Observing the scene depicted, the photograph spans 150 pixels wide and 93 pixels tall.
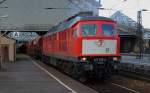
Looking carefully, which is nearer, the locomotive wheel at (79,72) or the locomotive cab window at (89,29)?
the locomotive wheel at (79,72)

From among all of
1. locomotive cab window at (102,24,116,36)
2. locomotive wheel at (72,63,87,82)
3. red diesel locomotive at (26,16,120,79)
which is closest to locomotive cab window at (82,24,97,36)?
red diesel locomotive at (26,16,120,79)

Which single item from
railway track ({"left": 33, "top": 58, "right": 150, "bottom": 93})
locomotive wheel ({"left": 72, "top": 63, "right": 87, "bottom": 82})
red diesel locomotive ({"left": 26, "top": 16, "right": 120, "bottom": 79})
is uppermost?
red diesel locomotive ({"left": 26, "top": 16, "right": 120, "bottom": 79})

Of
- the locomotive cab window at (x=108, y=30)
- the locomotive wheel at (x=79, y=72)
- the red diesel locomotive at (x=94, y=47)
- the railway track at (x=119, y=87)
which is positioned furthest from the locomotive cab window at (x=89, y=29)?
the railway track at (x=119, y=87)

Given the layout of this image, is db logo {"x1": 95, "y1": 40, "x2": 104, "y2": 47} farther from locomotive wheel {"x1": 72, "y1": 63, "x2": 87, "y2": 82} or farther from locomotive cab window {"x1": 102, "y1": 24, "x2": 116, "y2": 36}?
locomotive wheel {"x1": 72, "y1": 63, "x2": 87, "y2": 82}

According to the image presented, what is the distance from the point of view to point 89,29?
2562 cm

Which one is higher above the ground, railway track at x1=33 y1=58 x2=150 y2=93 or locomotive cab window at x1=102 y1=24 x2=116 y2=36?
locomotive cab window at x1=102 y1=24 x2=116 y2=36

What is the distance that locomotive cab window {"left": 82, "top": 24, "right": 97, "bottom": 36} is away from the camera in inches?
1002

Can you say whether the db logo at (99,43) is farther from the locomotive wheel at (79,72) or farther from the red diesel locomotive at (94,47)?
the locomotive wheel at (79,72)

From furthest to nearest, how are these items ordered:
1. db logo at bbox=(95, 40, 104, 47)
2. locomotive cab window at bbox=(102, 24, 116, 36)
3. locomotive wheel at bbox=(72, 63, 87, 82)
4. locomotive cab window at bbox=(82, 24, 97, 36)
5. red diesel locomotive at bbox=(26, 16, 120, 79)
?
locomotive cab window at bbox=(102, 24, 116, 36) → locomotive cab window at bbox=(82, 24, 97, 36) → db logo at bbox=(95, 40, 104, 47) → locomotive wheel at bbox=(72, 63, 87, 82) → red diesel locomotive at bbox=(26, 16, 120, 79)

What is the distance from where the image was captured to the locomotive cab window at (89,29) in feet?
83.5

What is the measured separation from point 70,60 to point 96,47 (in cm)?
293

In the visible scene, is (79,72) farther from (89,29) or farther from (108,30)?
(108,30)

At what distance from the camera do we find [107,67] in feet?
82.6

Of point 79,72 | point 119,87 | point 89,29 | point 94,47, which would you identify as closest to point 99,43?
point 94,47
